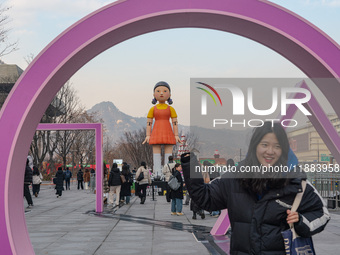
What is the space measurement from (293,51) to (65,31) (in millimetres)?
2469

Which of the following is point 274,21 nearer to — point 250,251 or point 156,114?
point 250,251

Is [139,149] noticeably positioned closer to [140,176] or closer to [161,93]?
[161,93]

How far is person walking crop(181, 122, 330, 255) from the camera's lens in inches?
128

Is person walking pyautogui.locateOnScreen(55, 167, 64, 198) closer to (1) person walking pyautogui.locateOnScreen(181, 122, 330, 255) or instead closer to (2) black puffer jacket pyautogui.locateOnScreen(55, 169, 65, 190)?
(2) black puffer jacket pyautogui.locateOnScreen(55, 169, 65, 190)

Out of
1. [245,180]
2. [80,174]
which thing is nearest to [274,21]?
[245,180]

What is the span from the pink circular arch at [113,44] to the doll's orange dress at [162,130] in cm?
1559

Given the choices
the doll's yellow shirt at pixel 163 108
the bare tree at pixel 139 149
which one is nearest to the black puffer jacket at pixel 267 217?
the doll's yellow shirt at pixel 163 108

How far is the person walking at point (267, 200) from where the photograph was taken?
326cm

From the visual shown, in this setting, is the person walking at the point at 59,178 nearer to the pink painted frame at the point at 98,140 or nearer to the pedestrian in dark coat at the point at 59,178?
the pedestrian in dark coat at the point at 59,178

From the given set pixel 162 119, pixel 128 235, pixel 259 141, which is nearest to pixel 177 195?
pixel 128 235

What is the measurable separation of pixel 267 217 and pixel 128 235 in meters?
7.14

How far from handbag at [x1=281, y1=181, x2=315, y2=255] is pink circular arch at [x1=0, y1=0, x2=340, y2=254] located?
2.09 metres

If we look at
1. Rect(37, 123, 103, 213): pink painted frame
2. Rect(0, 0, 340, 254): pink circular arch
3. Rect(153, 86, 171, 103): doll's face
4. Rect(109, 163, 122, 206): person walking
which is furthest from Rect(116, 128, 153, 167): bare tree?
Rect(0, 0, 340, 254): pink circular arch

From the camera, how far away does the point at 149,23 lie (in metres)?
5.05
